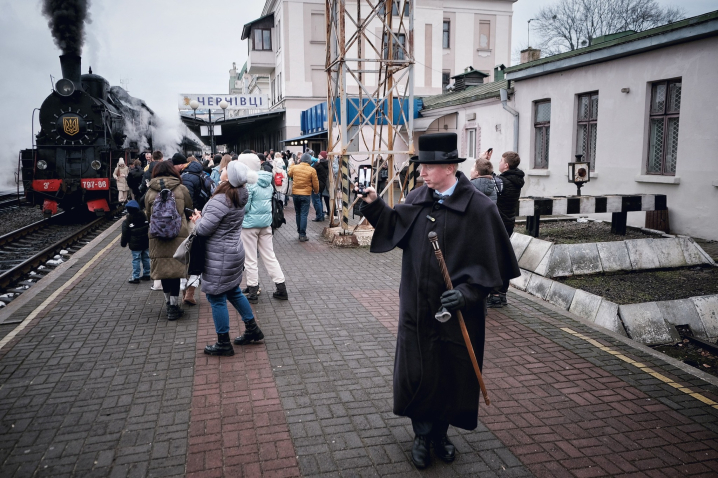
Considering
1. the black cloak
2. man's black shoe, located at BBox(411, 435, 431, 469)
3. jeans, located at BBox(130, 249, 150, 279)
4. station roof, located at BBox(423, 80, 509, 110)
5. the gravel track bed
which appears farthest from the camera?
station roof, located at BBox(423, 80, 509, 110)

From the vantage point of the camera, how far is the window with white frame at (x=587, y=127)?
13398 millimetres

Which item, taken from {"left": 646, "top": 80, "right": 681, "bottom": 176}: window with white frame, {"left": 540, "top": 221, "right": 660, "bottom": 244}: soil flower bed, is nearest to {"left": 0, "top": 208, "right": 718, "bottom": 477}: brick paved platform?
{"left": 540, "top": 221, "right": 660, "bottom": 244}: soil flower bed

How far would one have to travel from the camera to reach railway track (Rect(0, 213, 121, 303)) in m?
9.18

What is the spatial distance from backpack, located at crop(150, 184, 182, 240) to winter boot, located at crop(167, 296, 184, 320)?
2.58 ft

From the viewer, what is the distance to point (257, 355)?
552cm

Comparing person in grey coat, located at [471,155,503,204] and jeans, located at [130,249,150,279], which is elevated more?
person in grey coat, located at [471,155,503,204]

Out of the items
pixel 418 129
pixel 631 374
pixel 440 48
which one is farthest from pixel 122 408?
pixel 440 48

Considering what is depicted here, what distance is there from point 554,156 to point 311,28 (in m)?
26.2

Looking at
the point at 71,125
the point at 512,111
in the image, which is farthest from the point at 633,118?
the point at 71,125

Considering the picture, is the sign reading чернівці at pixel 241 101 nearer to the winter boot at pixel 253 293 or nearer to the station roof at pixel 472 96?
the station roof at pixel 472 96

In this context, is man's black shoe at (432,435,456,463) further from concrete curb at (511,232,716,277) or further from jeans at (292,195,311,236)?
jeans at (292,195,311,236)

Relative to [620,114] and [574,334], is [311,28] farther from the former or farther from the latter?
[574,334]

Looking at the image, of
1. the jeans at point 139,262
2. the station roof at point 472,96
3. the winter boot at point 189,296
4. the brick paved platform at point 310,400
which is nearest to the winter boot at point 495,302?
the brick paved platform at point 310,400

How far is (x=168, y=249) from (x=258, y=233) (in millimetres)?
1243
